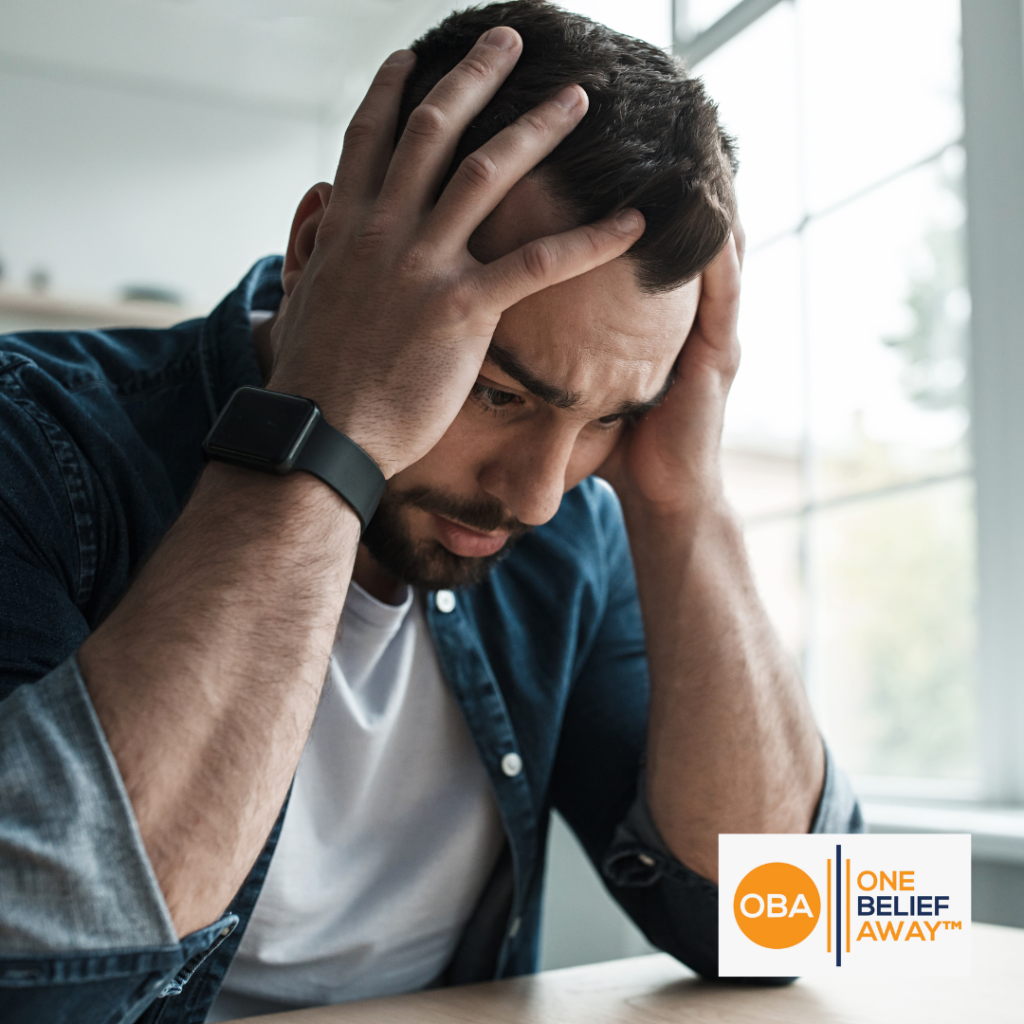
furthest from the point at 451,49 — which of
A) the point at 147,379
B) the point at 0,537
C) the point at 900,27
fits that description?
the point at 900,27

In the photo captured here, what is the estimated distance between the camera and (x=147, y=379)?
3.57 feet

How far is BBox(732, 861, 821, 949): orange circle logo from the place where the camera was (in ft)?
3.07

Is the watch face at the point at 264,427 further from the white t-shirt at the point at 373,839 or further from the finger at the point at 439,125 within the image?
the white t-shirt at the point at 373,839

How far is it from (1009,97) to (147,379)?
1.31 meters

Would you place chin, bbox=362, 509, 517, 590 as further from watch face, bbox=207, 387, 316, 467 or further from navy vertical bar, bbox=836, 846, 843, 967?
navy vertical bar, bbox=836, 846, 843, 967

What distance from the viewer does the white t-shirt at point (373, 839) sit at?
1068mm

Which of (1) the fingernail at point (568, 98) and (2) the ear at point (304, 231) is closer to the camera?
(1) the fingernail at point (568, 98)

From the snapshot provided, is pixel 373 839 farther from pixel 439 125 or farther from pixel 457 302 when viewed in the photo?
pixel 439 125

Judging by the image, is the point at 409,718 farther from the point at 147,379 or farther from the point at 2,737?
the point at 2,737

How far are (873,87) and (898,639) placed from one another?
1.28 m

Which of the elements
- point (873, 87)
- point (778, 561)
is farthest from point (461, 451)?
point (778, 561)

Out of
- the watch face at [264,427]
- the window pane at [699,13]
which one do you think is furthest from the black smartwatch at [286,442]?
the window pane at [699,13]

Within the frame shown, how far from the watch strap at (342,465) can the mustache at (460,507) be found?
0.78 feet

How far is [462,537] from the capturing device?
1069mm
